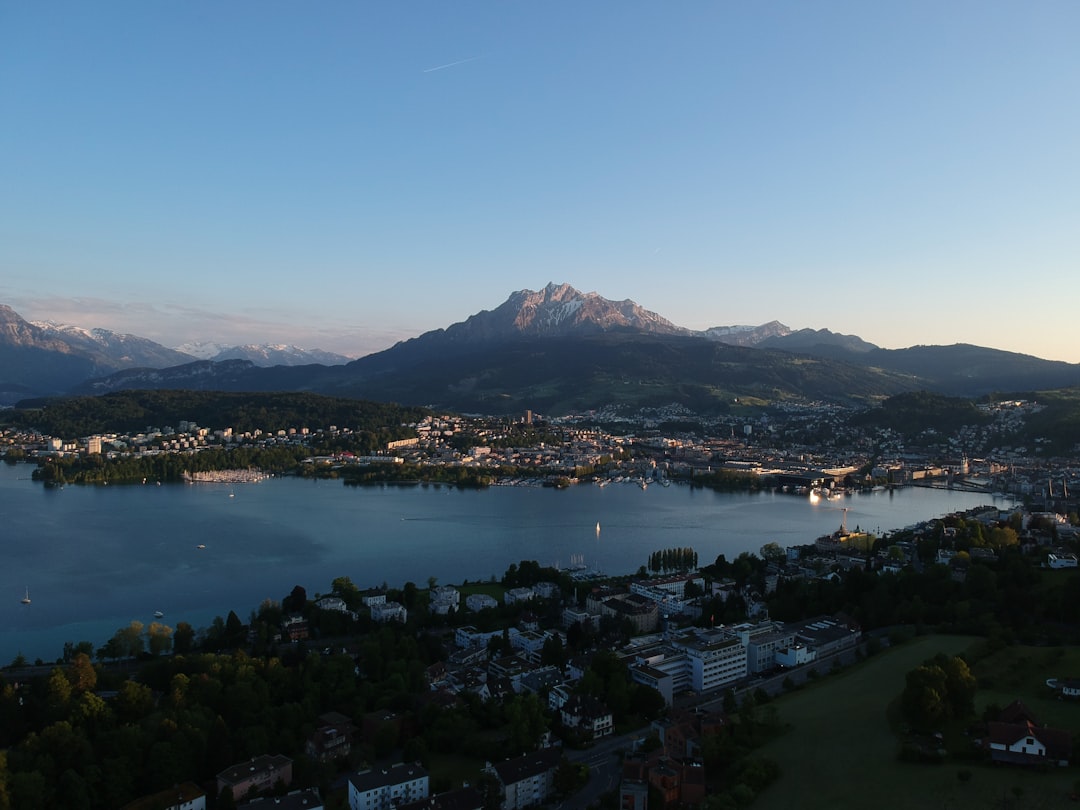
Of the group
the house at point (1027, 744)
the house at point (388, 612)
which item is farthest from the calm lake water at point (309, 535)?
the house at point (1027, 744)

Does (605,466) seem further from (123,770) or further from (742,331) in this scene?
(742,331)

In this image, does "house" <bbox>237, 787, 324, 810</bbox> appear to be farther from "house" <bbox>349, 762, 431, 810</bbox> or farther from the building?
the building

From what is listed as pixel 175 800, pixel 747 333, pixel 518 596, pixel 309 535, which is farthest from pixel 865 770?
pixel 747 333

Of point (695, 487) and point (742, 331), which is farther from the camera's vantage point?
point (742, 331)

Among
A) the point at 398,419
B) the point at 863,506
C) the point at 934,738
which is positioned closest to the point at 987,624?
the point at 934,738

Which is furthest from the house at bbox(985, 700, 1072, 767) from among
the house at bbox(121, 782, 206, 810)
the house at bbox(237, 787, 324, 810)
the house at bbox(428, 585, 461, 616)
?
the house at bbox(428, 585, 461, 616)

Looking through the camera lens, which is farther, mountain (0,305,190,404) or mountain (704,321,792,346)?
mountain (704,321,792,346)

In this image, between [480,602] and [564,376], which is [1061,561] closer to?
[480,602]
